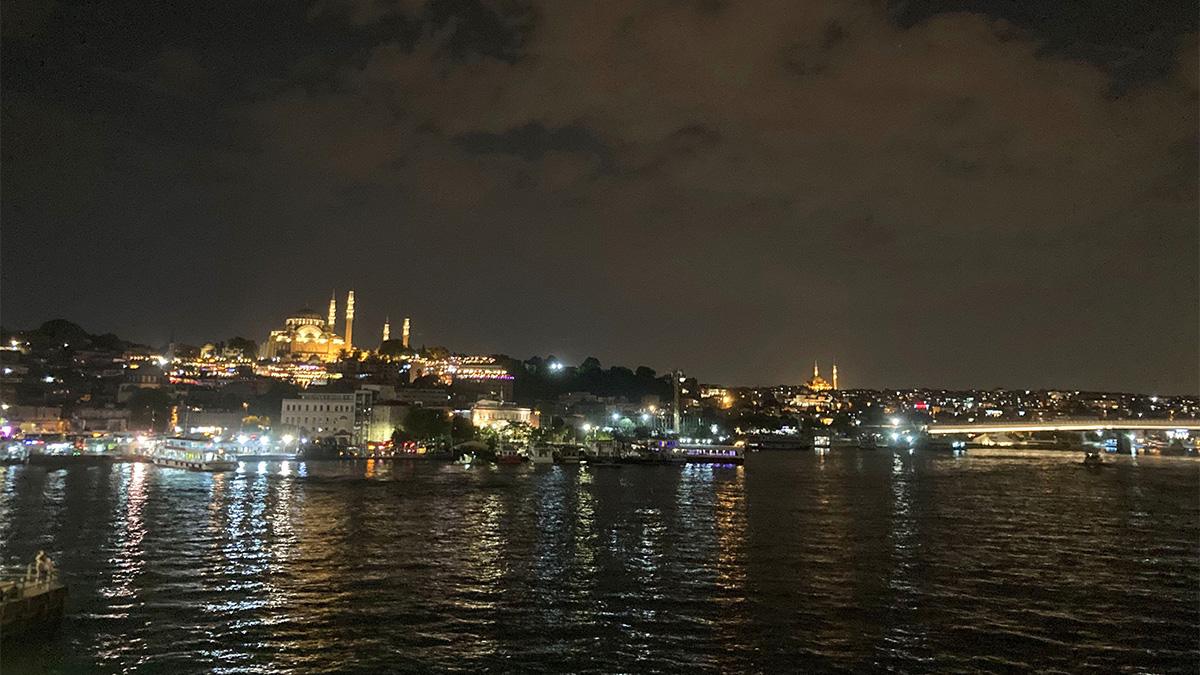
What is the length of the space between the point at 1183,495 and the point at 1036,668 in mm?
39962

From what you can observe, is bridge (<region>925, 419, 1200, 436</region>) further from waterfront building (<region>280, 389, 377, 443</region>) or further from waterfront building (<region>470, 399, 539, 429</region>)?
waterfront building (<region>280, 389, 377, 443</region>)

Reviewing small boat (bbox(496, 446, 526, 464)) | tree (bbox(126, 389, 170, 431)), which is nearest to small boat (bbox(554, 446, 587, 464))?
small boat (bbox(496, 446, 526, 464))

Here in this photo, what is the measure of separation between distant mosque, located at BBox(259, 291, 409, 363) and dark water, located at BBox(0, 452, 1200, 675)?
12132cm

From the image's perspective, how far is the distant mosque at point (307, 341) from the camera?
156 metres

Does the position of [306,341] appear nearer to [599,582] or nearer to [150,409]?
[150,409]

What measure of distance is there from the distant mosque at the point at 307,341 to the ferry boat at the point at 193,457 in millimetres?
94518

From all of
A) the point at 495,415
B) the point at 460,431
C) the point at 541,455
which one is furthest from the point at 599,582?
the point at 495,415

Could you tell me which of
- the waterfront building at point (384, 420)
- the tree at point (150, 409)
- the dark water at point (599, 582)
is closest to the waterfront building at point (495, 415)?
the waterfront building at point (384, 420)

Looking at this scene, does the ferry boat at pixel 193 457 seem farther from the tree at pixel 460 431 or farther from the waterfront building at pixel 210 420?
the tree at pixel 460 431

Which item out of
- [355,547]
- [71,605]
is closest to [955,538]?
[355,547]

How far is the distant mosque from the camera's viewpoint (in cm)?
15650

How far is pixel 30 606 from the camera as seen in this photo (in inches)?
516

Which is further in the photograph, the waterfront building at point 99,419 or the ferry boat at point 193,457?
the waterfront building at point 99,419

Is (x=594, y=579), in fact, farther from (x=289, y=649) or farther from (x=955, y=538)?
(x=955, y=538)
